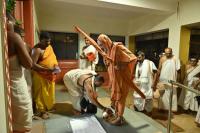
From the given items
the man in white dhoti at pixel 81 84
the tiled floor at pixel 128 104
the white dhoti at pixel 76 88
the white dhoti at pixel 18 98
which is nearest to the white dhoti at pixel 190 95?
the tiled floor at pixel 128 104

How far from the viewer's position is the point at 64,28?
5.22 m

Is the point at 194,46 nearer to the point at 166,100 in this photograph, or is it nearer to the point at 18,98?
the point at 166,100

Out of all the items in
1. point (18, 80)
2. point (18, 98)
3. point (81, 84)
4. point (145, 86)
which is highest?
point (18, 80)

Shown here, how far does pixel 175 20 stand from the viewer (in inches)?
144

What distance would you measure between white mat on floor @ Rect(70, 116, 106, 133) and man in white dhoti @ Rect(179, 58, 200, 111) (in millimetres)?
1879

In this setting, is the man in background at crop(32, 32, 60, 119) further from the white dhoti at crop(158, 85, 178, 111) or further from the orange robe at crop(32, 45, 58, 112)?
the white dhoti at crop(158, 85, 178, 111)

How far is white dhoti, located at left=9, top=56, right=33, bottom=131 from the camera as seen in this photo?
121 centimetres

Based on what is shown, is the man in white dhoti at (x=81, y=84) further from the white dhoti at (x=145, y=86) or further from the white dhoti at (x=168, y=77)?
the white dhoti at (x=168, y=77)

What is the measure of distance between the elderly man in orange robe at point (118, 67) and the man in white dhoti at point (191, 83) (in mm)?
1441

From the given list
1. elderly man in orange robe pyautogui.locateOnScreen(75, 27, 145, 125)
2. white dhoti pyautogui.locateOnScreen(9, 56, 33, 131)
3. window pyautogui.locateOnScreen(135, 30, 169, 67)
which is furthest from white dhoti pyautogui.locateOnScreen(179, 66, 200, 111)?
white dhoti pyautogui.locateOnScreen(9, 56, 33, 131)

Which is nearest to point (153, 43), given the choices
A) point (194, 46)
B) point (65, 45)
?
point (194, 46)

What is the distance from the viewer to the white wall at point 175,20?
3216mm

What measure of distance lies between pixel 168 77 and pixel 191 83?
432 millimetres

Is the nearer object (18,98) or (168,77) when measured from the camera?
(18,98)
